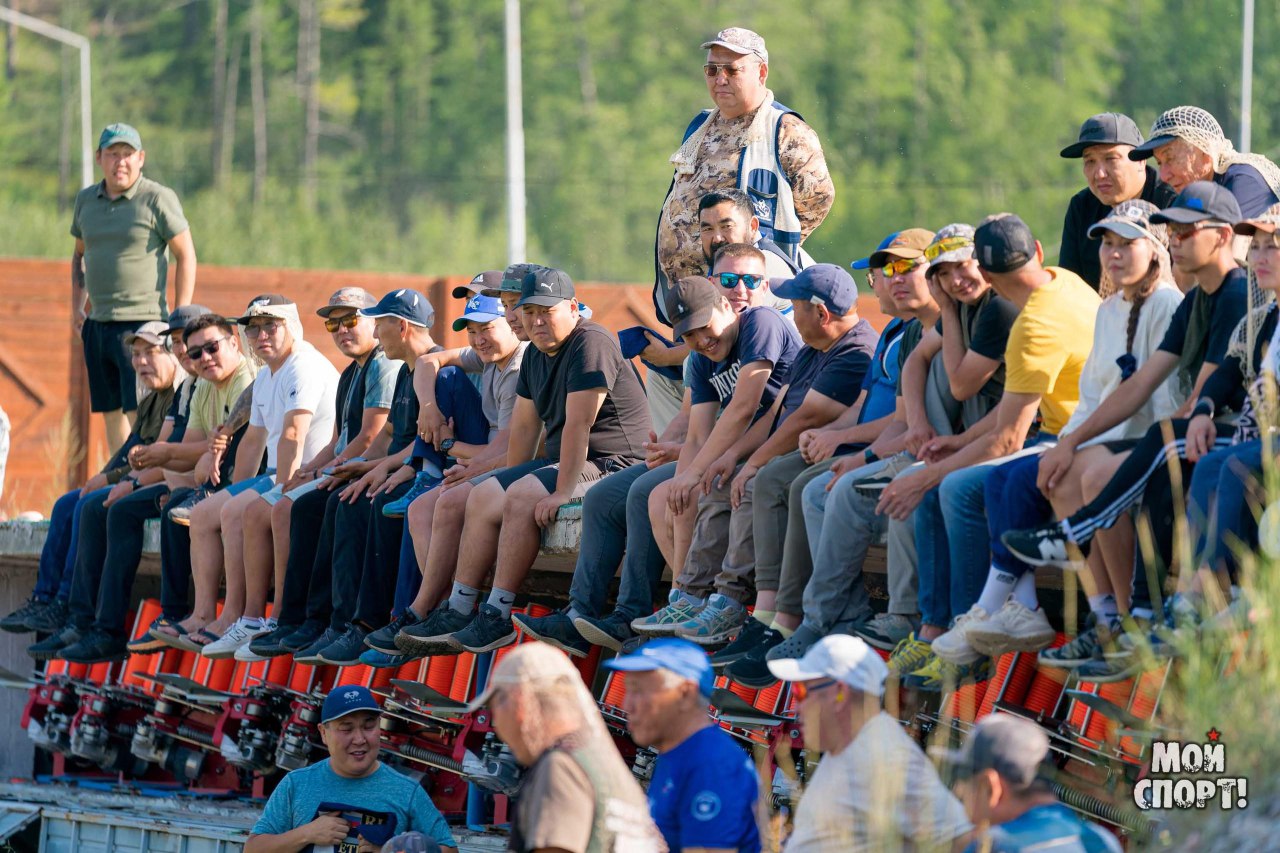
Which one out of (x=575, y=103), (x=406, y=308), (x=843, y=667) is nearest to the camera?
(x=843, y=667)

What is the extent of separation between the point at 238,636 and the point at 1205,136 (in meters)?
6.28

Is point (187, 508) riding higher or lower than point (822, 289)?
lower

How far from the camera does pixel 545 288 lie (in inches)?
372

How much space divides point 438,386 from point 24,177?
132ft

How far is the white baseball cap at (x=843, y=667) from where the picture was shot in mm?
5562

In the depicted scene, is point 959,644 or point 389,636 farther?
point 389,636

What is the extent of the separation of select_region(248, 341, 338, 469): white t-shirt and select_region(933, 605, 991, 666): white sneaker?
569 cm

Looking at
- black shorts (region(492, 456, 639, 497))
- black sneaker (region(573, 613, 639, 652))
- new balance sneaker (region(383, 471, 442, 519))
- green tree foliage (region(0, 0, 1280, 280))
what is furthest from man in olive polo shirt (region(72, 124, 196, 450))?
green tree foliage (region(0, 0, 1280, 280))

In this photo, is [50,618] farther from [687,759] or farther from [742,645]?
[687,759]

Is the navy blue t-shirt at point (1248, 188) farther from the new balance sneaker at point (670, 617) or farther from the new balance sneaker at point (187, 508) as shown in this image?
the new balance sneaker at point (187, 508)

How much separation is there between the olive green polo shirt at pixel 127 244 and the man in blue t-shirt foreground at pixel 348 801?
5.40 m

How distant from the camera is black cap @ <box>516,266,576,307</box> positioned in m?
9.41

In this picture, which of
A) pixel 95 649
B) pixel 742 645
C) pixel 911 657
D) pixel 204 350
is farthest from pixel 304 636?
pixel 911 657

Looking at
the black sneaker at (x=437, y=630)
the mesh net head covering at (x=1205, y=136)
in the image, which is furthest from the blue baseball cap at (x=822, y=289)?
the black sneaker at (x=437, y=630)
